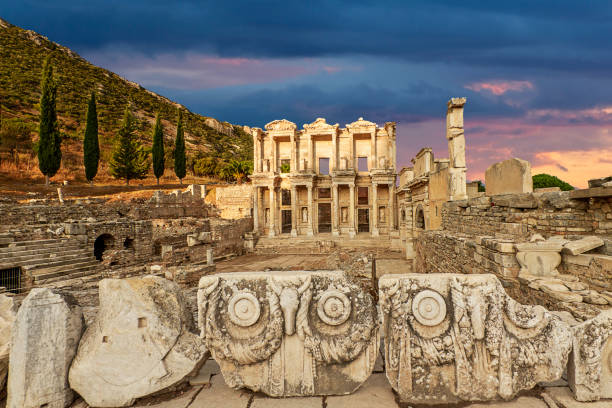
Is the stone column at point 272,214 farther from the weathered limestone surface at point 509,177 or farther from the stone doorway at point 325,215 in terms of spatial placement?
the weathered limestone surface at point 509,177

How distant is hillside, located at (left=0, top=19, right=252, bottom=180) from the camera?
39.8 meters

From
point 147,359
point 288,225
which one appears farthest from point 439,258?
point 288,225

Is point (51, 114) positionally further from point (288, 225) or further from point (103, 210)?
point (288, 225)

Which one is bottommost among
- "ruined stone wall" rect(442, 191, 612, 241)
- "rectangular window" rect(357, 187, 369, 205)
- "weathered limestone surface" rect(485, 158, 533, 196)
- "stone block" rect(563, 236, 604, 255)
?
"stone block" rect(563, 236, 604, 255)

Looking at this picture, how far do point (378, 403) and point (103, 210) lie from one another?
914 inches

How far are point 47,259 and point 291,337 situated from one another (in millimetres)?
14133

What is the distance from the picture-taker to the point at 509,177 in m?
8.24

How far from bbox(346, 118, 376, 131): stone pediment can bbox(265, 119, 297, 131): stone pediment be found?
559 centimetres

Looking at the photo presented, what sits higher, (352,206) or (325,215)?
(352,206)

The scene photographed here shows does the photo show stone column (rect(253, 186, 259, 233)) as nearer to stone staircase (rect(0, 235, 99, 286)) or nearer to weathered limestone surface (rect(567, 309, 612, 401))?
stone staircase (rect(0, 235, 99, 286))

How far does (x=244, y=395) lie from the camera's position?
2.29m

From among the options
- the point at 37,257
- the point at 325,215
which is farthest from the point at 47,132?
the point at 325,215

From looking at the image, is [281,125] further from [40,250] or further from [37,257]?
[37,257]

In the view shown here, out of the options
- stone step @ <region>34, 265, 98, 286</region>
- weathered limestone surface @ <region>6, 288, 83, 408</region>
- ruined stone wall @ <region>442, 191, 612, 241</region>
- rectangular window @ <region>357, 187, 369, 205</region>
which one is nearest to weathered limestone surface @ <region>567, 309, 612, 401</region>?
ruined stone wall @ <region>442, 191, 612, 241</region>
